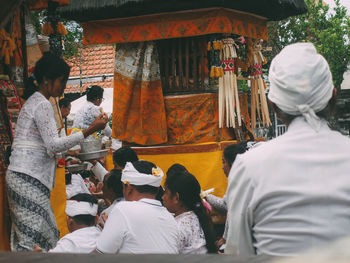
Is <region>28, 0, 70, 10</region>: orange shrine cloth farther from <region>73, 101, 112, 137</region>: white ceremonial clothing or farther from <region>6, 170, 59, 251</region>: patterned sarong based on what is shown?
<region>6, 170, 59, 251</region>: patterned sarong

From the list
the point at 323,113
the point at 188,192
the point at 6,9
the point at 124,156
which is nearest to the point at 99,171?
the point at 124,156

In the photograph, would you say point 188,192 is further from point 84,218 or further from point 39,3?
point 39,3

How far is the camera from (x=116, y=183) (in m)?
4.67

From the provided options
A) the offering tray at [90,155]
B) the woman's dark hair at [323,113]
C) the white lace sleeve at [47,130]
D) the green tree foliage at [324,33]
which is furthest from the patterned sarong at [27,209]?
the green tree foliage at [324,33]

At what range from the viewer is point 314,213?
1.68 m

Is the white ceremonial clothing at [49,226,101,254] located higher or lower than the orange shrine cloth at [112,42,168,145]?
lower

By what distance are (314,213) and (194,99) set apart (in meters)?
5.60

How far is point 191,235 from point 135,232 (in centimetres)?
84

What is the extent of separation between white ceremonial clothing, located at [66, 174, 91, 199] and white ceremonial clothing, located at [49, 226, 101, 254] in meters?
2.14

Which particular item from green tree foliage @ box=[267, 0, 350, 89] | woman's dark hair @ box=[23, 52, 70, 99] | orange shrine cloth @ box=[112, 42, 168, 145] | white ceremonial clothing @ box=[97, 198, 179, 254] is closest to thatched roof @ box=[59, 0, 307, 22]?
orange shrine cloth @ box=[112, 42, 168, 145]

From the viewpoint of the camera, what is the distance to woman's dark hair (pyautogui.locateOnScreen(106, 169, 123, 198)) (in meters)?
4.66

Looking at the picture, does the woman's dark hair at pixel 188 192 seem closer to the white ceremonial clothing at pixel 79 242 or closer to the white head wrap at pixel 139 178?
the white head wrap at pixel 139 178

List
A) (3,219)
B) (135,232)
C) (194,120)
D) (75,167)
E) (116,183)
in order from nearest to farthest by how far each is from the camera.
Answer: (135,232) → (3,219) → (116,183) → (75,167) → (194,120)

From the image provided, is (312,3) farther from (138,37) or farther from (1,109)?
(1,109)
